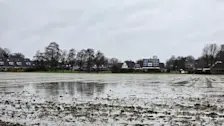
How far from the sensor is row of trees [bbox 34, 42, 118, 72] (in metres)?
134

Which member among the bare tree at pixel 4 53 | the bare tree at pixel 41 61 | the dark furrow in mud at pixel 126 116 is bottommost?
the dark furrow in mud at pixel 126 116

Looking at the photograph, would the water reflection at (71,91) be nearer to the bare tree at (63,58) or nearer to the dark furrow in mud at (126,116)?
the dark furrow in mud at (126,116)

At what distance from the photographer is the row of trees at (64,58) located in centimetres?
13362

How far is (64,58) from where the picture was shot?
502 ft

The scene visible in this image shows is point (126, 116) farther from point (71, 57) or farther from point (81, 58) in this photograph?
point (71, 57)

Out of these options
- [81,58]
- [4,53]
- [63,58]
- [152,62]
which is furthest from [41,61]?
[152,62]

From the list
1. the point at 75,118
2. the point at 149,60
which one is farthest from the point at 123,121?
the point at 149,60

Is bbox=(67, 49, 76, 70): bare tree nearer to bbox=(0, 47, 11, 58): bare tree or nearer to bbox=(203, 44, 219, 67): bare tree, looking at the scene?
bbox=(0, 47, 11, 58): bare tree

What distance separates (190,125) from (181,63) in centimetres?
15113

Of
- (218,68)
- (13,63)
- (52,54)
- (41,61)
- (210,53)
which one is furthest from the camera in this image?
(13,63)

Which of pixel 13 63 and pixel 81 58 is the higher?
pixel 81 58

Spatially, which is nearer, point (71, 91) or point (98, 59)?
point (71, 91)

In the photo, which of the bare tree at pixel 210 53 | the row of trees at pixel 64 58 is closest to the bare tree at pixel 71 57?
the row of trees at pixel 64 58

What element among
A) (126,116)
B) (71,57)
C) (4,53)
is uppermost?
(4,53)
